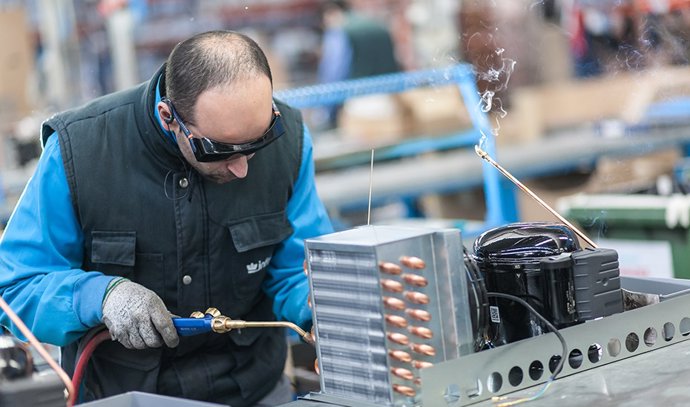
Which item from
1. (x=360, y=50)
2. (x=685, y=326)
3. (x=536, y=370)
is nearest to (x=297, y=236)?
(x=536, y=370)

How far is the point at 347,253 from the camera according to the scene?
160 cm

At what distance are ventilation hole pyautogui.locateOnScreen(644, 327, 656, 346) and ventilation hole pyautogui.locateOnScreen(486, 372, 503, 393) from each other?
1.24ft

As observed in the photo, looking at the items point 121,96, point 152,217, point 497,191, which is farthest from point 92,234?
point 497,191

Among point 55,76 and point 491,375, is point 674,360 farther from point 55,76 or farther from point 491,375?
point 55,76

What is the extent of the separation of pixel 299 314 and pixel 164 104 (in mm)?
570

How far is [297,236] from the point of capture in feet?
7.81

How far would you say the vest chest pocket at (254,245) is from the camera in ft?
7.41

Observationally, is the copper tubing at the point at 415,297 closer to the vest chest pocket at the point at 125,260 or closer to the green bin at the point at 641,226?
the vest chest pocket at the point at 125,260

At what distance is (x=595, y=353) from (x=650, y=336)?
0.15 m

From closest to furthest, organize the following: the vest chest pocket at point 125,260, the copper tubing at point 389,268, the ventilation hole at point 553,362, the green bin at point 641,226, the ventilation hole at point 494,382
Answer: the copper tubing at point 389,268
the ventilation hole at point 494,382
the ventilation hole at point 553,362
the vest chest pocket at point 125,260
the green bin at point 641,226

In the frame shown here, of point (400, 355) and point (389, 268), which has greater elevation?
point (389, 268)

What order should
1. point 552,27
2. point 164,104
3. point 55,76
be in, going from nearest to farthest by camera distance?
1. point 164,104
2. point 552,27
3. point 55,76

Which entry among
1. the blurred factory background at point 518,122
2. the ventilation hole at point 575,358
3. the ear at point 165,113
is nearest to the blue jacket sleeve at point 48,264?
the ear at point 165,113

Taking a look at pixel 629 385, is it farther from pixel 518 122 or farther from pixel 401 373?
pixel 518 122
